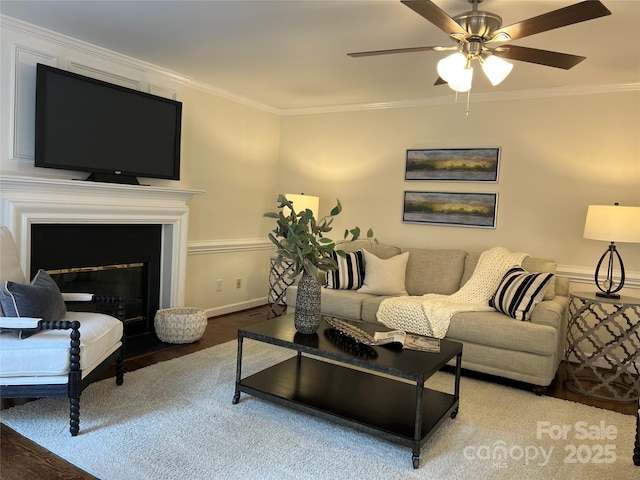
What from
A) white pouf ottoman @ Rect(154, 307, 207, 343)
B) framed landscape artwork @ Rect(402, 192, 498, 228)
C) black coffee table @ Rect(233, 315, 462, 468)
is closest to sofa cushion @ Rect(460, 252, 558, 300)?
framed landscape artwork @ Rect(402, 192, 498, 228)

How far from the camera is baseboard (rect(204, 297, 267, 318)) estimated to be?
4.91 metres

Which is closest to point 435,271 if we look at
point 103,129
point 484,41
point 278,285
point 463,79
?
point 278,285

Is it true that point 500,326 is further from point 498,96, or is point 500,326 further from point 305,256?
point 498,96

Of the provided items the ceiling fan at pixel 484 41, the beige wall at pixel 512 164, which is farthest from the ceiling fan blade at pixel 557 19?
the beige wall at pixel 512 164

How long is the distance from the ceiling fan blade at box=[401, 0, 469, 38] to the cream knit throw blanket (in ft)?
6.64

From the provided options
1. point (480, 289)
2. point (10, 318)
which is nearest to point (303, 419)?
point (10, 318)

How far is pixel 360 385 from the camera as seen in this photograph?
2.90 meters

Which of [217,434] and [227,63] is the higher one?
[227,63]

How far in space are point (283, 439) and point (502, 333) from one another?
1.74 metres

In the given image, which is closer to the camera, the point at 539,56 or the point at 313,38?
the point at 539,56

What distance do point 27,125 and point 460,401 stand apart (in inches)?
135

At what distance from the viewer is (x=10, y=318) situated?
236 centimetres

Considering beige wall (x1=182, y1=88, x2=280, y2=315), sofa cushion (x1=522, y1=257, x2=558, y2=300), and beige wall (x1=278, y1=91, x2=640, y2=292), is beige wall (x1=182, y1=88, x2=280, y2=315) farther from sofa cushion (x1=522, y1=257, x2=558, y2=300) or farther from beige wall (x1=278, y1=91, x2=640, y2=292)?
sofa cushion (x1=522, y1=257, x2=558, y2=300)

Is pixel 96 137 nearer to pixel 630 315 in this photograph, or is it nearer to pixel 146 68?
pixel 146 68
